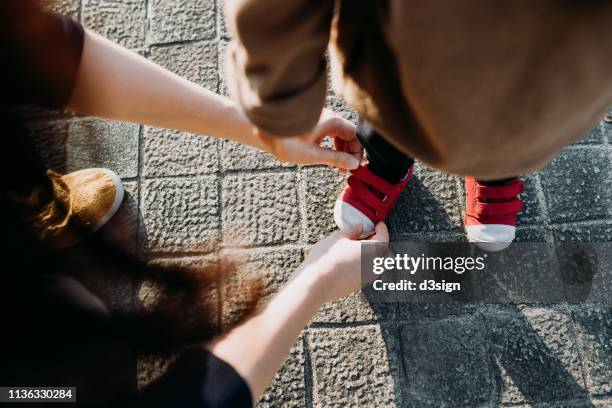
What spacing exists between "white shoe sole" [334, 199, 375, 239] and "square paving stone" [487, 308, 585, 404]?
576 mm

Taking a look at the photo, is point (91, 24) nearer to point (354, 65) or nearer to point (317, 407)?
point (354, 65)

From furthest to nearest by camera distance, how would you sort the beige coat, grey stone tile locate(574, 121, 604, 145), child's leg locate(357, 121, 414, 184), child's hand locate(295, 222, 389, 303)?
1. grey stone tile locate(574, 121, 604, 145)
2. child's leg locate(357, 121, 414, 184)
3. child's hand locate(295, 222, 389, 303)
4. the beige coat

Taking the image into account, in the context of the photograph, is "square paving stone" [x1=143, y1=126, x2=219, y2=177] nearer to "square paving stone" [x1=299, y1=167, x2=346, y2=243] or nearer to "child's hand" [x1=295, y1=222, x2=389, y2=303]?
"square paving stone" [x1=299, y1=167, x2=346, y2=243]

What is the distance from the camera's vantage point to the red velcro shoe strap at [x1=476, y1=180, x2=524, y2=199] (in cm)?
168

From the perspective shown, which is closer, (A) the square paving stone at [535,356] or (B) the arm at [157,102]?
(B) the arm at [157,102]

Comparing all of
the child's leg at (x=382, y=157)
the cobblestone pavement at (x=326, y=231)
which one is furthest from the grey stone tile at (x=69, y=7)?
the child's leg at (x=382, y=157)

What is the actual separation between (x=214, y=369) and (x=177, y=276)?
61 centimetres

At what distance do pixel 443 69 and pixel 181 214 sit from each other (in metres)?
1.39

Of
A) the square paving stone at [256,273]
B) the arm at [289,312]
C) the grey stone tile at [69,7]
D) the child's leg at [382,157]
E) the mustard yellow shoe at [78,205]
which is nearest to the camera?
the arm at [289,312]

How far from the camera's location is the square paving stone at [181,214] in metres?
1.87

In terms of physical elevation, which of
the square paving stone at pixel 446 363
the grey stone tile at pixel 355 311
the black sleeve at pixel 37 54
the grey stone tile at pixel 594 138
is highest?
the black sleeve at pixel 37 54

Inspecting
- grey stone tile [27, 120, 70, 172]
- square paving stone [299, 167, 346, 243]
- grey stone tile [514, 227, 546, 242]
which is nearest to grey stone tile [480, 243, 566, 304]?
grey stone tile [514, 227, 546, 242]

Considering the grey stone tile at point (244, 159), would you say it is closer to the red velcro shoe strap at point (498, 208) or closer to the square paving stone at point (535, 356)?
the red velcro shoe strap at point (498, 208)

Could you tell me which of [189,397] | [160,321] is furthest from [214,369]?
[160,321]
